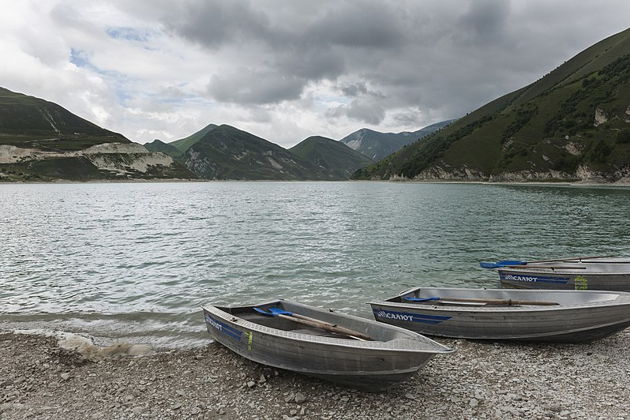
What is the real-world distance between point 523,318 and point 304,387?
24.1ft

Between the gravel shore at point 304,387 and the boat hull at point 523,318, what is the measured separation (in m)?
0.46

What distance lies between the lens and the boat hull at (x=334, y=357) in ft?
27.4

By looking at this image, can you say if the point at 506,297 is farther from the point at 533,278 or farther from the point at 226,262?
the point at 226,262

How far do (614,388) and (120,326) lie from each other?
16.9 metres

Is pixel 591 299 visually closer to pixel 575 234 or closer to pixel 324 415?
pixel 324 415

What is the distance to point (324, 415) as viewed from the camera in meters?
8.55

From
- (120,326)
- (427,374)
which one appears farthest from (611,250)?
(120,326)

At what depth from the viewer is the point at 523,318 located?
11.7 m

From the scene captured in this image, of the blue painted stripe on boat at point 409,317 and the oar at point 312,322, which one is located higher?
the oar at point 312,322

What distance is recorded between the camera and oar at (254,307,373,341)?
1027 cm

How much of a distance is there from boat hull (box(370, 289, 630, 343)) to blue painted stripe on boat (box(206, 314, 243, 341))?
5130mm

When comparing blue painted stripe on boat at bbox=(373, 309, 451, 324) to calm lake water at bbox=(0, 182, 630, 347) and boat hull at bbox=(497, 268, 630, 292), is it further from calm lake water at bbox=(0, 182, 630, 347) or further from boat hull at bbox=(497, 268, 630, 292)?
boat hull at bbox=(497, 268, 630, 292)

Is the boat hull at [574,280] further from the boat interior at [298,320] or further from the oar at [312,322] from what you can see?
the oar at [312,322]

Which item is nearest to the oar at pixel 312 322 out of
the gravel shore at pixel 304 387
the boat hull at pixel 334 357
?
the boat hull at pixel 334 357
